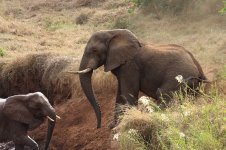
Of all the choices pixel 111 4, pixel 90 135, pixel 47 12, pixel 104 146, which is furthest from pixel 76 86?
pixel 47 12

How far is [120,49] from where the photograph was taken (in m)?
9.28

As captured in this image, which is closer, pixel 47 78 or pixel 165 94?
pixel 165 94

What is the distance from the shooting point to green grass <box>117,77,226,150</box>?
20.4 feet

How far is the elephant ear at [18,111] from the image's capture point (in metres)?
10.1

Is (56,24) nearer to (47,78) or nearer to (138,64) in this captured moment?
(47,78)

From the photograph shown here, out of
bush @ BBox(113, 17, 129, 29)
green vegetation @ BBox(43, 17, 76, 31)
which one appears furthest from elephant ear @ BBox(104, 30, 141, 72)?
green vegetation @ BBox(43, 17, 76, 31)

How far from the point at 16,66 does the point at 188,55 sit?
5.71m

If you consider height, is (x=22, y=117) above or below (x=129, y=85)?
below

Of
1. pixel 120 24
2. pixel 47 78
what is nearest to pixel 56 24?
pixel 120 24

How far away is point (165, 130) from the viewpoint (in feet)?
23.0

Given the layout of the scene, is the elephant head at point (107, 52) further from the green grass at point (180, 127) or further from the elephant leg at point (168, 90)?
the green grass at point (180, 127)

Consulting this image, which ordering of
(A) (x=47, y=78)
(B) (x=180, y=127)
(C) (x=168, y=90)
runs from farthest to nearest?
(A) (x=47, y=78) < (C) (x=168, y=90) < (B) (x=180, y=127)

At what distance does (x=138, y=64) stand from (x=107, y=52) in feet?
1.95

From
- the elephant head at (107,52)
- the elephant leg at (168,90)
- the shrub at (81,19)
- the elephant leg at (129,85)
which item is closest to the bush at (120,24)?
the shrub at (81,19)
